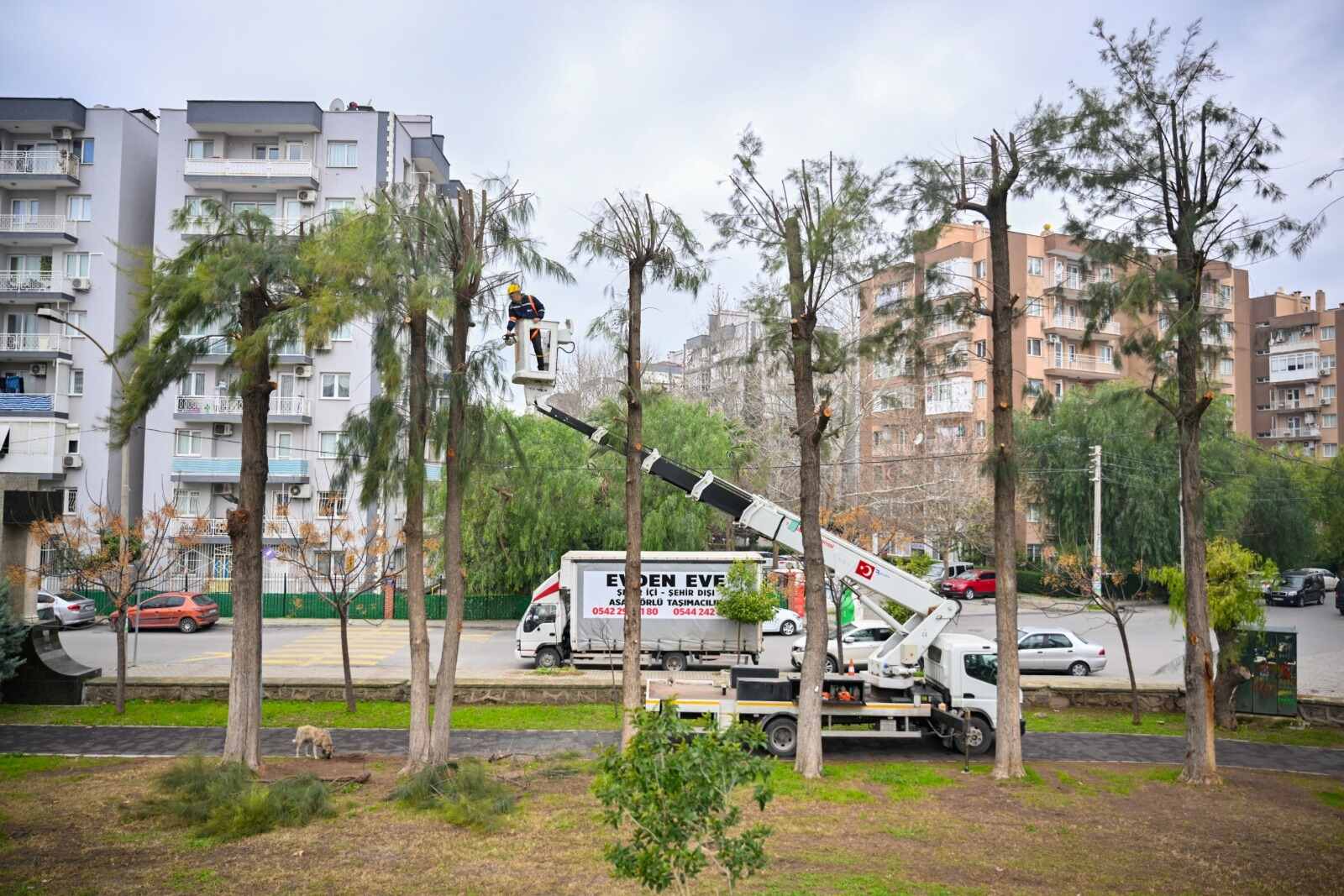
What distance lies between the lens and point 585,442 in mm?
36375

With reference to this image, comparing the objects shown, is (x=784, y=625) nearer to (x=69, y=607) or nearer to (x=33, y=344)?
(x=69, y=607)

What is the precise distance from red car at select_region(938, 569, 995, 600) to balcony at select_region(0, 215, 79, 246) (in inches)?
1655

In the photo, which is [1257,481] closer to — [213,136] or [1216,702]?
[1216,702]

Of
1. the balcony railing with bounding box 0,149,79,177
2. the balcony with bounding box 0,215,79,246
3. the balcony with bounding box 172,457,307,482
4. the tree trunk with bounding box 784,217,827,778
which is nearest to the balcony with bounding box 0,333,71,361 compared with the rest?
the balcony with bounding box 0,215,79,246

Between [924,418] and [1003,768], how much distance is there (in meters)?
30.4

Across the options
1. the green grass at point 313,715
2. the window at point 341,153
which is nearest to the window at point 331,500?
the green grass at point 313,715

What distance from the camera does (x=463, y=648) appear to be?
3047 centimetres

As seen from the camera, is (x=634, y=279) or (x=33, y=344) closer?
(x=634, y=279)

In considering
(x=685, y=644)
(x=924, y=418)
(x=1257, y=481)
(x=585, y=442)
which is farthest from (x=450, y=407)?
(x=1257, y=481)

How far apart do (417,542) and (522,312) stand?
3.69 metres

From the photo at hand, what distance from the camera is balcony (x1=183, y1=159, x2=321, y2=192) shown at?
39.5m

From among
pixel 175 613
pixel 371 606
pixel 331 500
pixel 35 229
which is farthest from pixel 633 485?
pixel 35 229

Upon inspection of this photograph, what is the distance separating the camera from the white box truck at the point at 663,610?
2445 cm

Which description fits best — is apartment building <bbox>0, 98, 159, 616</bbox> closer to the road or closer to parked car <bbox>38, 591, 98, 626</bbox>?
parked car <bbox>38, 591, 98, 626</bbox>
